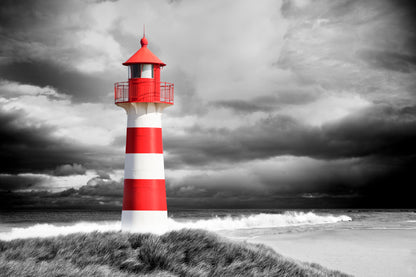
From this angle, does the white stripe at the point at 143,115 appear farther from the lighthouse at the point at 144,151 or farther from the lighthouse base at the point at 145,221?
the lighthouse base at the point at 145,221

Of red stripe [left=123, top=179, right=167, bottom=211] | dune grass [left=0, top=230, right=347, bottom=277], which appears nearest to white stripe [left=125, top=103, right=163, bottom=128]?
red stripe [left=123, top=179, right=167, bottom=211]

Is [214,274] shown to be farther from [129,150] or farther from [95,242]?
[129,150]

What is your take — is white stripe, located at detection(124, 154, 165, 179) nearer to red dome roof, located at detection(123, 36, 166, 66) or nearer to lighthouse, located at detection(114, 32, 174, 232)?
lighthouse, located at detection(114, 32, 174, 232)

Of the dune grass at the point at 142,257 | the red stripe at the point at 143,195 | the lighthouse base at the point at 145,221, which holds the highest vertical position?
the red stripe at the point at 143,195

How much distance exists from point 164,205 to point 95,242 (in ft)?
16.9

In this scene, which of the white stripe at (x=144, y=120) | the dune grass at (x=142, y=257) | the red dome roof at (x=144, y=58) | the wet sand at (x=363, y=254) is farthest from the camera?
the red dome roof at (x=144, y=58)

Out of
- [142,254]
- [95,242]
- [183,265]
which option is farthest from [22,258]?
[183,265]

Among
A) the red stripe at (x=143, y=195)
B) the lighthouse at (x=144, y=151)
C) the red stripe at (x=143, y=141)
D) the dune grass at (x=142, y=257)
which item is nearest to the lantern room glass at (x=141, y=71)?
the lighthouse at (x=144, y=151)

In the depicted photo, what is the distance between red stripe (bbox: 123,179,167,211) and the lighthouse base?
0.13 meters

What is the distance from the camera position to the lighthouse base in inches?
517

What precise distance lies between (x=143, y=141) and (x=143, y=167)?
717 millimetres

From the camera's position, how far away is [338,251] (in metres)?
16.7

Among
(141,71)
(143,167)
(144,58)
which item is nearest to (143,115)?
(141,71)

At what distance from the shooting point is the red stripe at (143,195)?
13.2 metres
